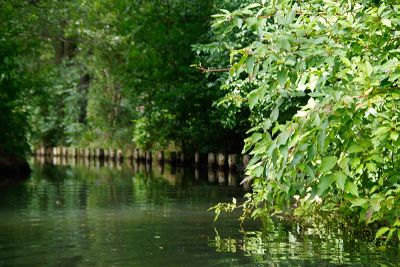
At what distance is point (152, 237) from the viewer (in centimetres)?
1017

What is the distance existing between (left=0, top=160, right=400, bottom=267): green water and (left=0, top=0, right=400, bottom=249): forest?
427 millimetres

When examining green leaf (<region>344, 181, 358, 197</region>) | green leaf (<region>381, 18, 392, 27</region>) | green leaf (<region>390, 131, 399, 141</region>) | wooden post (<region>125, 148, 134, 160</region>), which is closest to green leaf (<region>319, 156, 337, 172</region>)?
green leaf (<region>344, 181, 358, 197</region>)

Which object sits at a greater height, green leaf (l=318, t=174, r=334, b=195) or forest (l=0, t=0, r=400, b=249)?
forest (l=0, t=0, r=400, b=249)

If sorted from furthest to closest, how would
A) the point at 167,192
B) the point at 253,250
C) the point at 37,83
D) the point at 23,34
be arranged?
1. the point at 23,34
2. the point at 37,83
3. the point at 167,192
4. the point at 253,250

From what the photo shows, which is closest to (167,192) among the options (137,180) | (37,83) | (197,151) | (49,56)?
(137,180)

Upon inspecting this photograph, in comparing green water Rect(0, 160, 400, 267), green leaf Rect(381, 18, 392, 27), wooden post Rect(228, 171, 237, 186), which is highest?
green leaf Rect(381, 18, 392, 27)

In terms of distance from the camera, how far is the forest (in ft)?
21.4

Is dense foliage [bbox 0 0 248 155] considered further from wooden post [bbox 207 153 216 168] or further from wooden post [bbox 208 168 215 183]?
wooden post [bbox 208 168 215 183]

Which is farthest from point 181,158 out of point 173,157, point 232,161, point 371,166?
point 371,166

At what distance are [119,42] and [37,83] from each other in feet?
24.6

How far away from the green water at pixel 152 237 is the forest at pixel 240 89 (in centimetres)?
43

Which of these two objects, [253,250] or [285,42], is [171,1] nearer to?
[253,250]

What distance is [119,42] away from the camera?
Answer: 109 feet

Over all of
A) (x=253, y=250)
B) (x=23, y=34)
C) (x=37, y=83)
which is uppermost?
(x=23, y=34)
